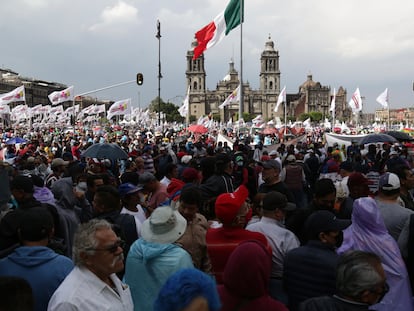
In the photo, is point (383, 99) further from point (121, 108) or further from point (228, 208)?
point (228, 208)

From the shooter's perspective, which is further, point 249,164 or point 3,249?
point 249,164

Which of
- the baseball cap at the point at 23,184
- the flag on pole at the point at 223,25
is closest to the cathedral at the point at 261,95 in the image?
the flag on pole at the point at 223,25

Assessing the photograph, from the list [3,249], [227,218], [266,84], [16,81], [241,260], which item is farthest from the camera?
[266,84]

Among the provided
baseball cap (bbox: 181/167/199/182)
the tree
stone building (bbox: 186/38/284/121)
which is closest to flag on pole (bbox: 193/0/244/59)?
baseball cap (bbox: 181/167/199/182)

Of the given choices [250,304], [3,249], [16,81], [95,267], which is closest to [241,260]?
[250,304]

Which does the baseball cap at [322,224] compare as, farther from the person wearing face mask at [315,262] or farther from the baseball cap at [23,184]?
the baseball cap at [23,184]

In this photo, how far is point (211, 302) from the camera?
2172 millimetres

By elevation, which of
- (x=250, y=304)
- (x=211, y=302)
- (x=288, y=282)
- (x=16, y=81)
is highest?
(x=16, y=81)

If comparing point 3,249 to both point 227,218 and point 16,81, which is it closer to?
point 227,218

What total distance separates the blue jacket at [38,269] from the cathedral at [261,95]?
118452 mm

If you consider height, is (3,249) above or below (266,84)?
below

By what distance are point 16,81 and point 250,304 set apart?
12617cm

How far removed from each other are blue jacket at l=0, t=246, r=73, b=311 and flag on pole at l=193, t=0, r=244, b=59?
15.9 metres

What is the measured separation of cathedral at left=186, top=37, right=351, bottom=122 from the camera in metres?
138
